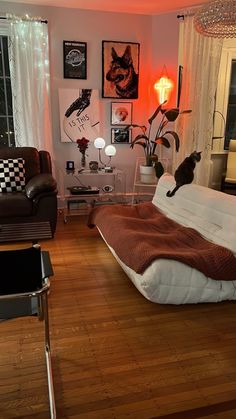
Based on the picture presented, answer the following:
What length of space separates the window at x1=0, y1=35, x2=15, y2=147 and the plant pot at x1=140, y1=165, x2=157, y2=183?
5.94 ft

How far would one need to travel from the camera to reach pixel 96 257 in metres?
3.20

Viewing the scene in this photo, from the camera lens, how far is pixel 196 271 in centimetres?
222

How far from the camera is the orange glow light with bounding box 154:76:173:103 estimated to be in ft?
14.9

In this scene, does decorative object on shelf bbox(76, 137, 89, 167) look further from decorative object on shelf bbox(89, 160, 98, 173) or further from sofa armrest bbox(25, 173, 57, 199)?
sofa armrest bbox(25, 173, 57, 199)

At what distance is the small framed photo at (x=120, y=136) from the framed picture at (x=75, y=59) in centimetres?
84

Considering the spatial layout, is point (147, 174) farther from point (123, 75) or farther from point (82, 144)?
point (123, 75)

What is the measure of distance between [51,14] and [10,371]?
4121 mm

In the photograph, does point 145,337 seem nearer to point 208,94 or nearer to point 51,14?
point 208,94

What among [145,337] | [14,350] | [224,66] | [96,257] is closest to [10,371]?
[14,350]

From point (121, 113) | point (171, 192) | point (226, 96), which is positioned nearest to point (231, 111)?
point (226, 96)

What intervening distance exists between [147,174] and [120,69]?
1.48 meters

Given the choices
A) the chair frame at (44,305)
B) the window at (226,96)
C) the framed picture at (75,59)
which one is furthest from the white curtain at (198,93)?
the chair frame at (44,305)

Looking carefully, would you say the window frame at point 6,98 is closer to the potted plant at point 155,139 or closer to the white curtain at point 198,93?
the potted plant at point 155,139

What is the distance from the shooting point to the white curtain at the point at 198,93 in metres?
4.30
